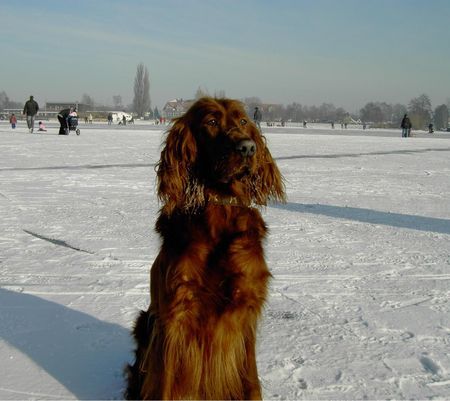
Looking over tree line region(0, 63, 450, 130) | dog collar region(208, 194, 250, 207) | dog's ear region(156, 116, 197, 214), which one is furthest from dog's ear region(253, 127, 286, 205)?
tree line region(0, 63, 450, 130)

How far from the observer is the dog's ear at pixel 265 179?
282 cm

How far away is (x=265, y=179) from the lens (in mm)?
2863

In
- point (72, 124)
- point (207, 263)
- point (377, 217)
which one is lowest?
point (377, 217)

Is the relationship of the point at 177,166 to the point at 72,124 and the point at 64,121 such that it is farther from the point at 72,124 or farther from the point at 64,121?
the point at 72,124

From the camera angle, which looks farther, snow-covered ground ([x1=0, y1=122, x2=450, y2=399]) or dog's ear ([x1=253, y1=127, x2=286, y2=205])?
snow-covered ground ([x1=0, y1=122, x2=450, y2=399])

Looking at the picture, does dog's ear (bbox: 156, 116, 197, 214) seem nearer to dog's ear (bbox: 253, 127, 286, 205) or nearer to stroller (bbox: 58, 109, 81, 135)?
dog's ear (bbox: 253, 127, 286, 205)

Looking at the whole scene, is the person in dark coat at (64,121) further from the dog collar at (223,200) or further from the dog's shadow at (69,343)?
the dog collar at (223,200)

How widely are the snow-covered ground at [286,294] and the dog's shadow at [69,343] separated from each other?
0.4 inches

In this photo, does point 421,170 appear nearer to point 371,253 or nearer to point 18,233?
point 371,253

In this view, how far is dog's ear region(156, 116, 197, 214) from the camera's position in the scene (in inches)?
105

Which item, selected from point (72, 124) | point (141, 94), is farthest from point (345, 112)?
point (72, 124)

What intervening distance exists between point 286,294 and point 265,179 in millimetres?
1685

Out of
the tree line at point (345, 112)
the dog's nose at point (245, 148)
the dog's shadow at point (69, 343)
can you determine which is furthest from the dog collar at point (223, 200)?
the tree line at point (345, 112)

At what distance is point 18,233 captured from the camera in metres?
6.13
